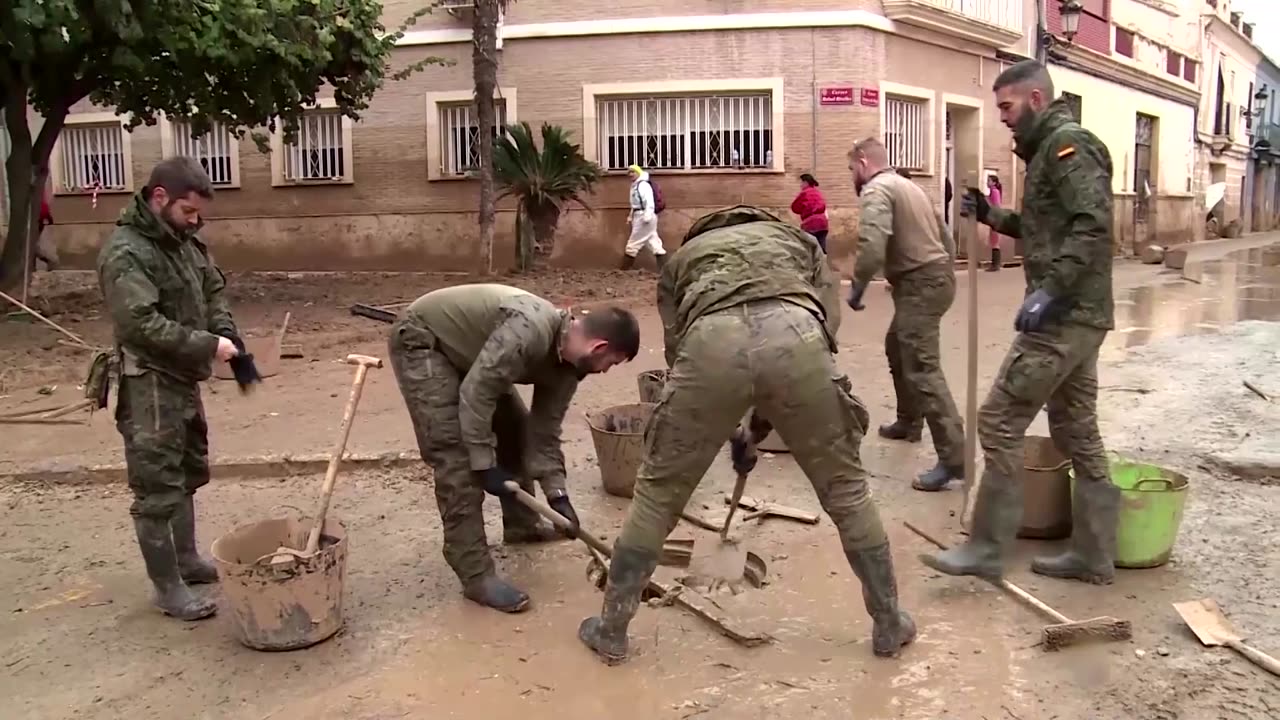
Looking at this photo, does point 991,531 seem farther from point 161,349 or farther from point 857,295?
point 161,349

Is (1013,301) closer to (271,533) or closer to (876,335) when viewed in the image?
(876,335)

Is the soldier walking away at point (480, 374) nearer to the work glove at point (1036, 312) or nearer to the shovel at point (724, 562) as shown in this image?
the shovel at point (724, 562)

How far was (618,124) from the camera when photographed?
51.4ft

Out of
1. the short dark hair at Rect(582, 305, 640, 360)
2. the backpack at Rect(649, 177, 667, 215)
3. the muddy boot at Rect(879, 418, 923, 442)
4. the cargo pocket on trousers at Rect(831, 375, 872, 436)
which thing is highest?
the backpack at Rect(649, 177, 667, 215)

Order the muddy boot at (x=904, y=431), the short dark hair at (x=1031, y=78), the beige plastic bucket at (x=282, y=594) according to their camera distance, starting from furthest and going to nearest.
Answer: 1. the muddy boot at (x=904, y=431)
2. the short dark hair at (x=1031, y=78)
3. the beige plastic bucket at (x=282, y=594)

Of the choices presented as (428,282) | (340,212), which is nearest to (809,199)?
(428,282)

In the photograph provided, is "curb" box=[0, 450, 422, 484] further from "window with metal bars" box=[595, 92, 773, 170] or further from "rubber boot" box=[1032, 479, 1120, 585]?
"window with metal bars" box=[595, 92, 773, 170]

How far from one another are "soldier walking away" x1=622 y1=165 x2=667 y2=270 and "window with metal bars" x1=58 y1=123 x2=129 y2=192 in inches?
372

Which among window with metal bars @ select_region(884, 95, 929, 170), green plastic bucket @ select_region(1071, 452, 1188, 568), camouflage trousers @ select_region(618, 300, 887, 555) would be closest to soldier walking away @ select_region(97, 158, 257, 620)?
camouflage trousers @ select_region(618, 300, 887, 555)

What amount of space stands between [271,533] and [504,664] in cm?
106

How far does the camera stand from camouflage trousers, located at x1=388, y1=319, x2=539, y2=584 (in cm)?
387

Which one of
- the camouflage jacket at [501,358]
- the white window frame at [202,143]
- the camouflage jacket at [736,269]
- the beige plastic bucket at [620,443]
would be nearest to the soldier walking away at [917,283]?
the beige plastic bucket at [620,443]

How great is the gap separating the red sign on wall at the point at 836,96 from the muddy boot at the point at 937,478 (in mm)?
10603

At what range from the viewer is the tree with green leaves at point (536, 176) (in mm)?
14156
